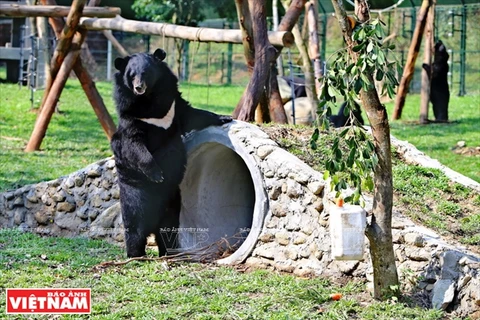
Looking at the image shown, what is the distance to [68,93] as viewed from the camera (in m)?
18.1

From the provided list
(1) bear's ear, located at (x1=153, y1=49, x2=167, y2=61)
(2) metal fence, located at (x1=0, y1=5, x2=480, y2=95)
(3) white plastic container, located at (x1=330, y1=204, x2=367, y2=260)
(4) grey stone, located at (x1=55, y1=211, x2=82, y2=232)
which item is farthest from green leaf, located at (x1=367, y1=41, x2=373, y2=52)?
(2) metal fence, located at (x1=0, y1=5, x2=480, y2=95)

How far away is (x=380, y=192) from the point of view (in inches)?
197

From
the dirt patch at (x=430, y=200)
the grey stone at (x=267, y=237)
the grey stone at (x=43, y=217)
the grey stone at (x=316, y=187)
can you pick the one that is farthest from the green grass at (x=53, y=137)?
the grey stone at (x=316, y=187)

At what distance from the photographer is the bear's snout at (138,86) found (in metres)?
6.55

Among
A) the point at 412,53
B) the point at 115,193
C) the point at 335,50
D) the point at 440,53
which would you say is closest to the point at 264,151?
the point at 115,193

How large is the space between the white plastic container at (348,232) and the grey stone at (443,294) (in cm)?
66

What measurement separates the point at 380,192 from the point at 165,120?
7.79 feet

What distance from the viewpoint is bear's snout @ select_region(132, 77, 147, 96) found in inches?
258

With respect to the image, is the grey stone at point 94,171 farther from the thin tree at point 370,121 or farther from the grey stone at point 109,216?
the thin tree at point 370,121

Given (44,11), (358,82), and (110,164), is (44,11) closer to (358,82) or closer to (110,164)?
(110,164)

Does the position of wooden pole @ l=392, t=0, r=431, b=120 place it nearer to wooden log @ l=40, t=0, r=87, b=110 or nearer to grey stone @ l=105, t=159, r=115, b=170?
wooden log @ l=40, t=0, r=87, b=110

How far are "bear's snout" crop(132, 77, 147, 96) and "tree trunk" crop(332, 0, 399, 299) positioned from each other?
86.8 inches

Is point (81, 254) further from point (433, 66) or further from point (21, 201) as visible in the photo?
point (433, 66)

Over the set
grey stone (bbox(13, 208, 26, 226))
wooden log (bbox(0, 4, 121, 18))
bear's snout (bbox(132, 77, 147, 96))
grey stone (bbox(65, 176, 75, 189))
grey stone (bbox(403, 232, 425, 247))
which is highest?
wooden log (bbox(0, 4, 121, 18))
